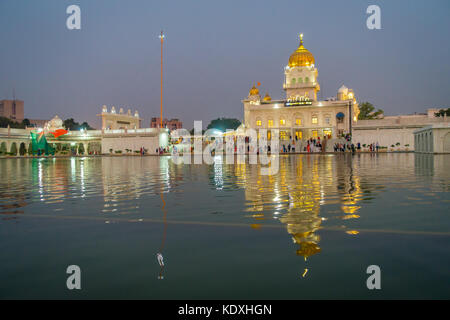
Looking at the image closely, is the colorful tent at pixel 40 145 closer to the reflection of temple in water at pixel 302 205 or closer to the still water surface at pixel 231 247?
the still water surface at pixel 231 247

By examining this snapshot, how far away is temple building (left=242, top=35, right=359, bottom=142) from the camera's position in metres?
62.4

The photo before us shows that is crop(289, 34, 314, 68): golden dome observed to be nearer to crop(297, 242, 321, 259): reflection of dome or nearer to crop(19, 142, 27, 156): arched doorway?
crop(19, 142, 27, 156): arched doorway

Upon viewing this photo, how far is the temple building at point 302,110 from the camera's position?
62438 mm

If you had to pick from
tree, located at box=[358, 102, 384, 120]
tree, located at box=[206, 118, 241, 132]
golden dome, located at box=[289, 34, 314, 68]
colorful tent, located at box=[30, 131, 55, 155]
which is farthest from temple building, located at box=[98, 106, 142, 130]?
tree, located at box=[358, 102, 384, 120]

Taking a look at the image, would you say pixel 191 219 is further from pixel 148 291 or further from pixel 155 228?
pixel 148 291

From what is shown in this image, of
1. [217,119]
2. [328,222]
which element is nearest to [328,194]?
[328,222]

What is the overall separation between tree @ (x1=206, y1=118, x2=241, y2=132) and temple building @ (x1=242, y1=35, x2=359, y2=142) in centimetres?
3695

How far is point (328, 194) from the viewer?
8.35m

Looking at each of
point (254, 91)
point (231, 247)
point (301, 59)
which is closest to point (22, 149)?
point (254, 91)

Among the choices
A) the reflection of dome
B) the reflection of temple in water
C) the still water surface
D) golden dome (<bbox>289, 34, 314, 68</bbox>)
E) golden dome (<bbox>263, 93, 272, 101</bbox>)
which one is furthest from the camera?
golden dome (<bbox>263, 93, 272, 101</bbox>)

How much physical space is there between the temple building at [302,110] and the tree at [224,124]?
3695 centimetres

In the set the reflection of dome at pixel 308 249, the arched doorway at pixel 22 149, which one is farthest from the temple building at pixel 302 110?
the reflection of dome at pixel 308 249

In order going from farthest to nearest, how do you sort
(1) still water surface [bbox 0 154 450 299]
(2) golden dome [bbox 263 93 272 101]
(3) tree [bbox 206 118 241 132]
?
(3) tree [bbox 206 118 241 132]
(2) golden dome [bbox 263 93 272 101]
(1) still water surface [bbox 0 154 450 299]

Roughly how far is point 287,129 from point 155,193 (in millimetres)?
57930
